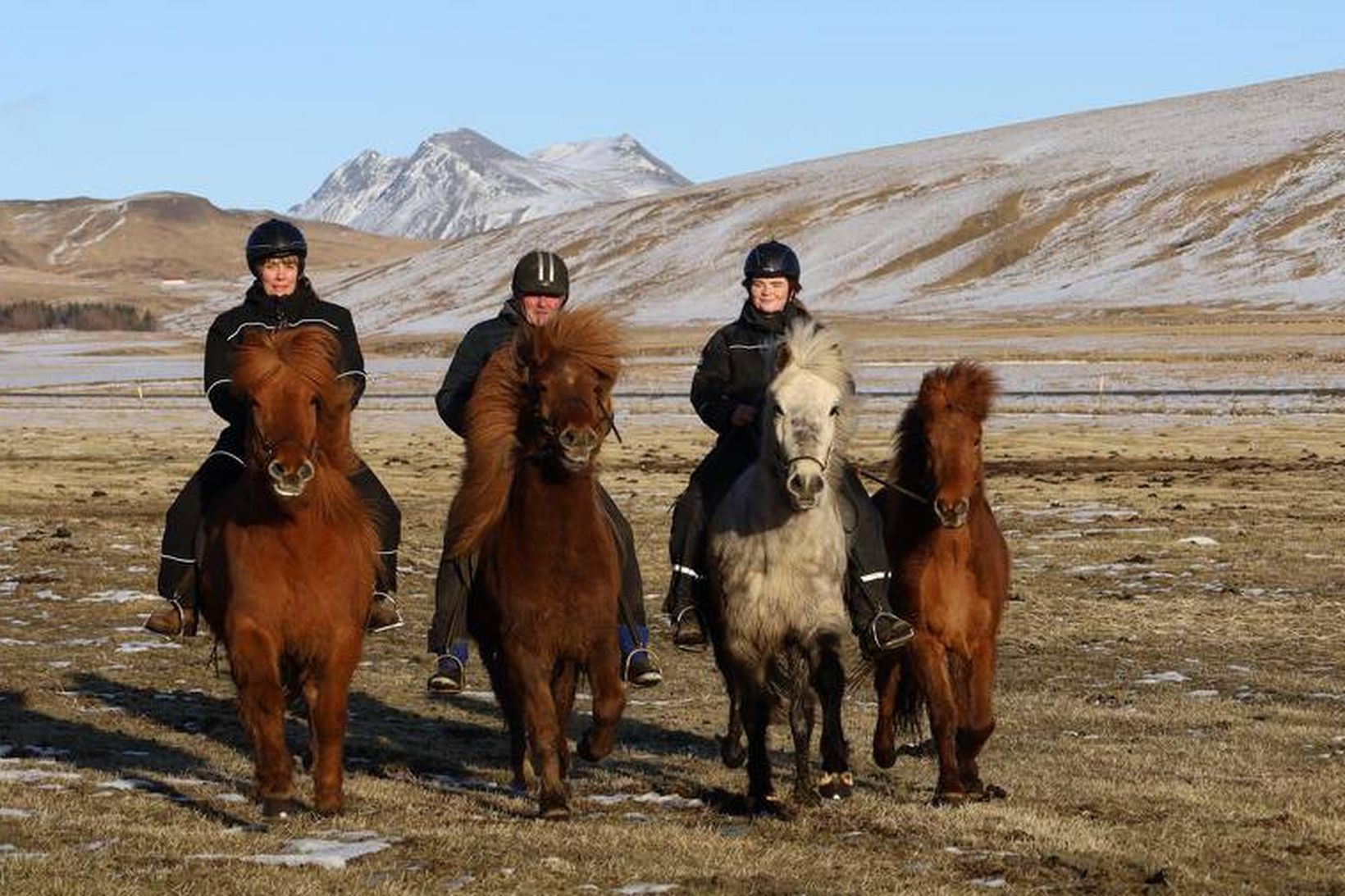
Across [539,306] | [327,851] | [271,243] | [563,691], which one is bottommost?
[327,851]

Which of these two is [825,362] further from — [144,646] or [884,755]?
[144,646]

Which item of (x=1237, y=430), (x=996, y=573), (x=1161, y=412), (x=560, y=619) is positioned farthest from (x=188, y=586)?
(x=1161, y=412)

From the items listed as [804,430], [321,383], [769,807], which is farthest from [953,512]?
[321,383]

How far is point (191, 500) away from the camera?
10352mm

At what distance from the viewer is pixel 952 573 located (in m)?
10.5

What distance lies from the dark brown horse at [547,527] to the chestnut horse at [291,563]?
0.67 meters

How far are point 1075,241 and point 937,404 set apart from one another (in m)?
166

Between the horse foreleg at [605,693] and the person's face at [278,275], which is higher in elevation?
the person's face at [278,275]

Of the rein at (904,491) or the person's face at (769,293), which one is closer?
the rein at (904,491)

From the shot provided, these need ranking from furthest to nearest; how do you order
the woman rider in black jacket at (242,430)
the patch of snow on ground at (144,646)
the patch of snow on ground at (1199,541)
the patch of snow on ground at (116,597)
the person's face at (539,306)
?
the patch of snow on ground at (1199,541) < the patch of snow on ground at (116,597) < the patch of snow on ground at (144,646) < the person's face at (539,306) < the woman rider in black jacket at (242,430)

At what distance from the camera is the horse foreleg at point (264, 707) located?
920cm

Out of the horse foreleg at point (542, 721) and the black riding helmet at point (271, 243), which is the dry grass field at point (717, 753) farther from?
the black riding helmet at point (271, 243)

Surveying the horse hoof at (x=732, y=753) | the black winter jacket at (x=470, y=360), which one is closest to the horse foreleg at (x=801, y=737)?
the horse hoof at (x=732, y=753)

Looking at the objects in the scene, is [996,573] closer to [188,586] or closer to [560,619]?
[560,619]
